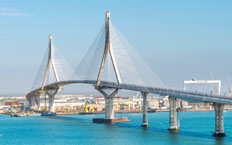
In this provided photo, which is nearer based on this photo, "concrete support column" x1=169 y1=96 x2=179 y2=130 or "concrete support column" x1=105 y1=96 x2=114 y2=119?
"concrete support column" x1=169 y1=96 x2=179 y2=130

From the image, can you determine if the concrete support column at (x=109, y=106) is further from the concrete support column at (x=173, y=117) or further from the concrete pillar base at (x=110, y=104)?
the concrete support column at (x=173, y=117)

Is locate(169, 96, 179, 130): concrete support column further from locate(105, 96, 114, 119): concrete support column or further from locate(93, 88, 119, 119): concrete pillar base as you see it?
locate(105, 96, 114, 119): concrete support column

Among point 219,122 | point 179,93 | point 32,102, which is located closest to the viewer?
point 219,122

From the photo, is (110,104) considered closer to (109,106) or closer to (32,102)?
(109,106)

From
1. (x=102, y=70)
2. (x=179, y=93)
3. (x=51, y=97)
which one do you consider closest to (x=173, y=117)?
(x=179, y=93)

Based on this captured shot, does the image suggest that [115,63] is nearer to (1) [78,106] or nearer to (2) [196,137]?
(2) [196,137]

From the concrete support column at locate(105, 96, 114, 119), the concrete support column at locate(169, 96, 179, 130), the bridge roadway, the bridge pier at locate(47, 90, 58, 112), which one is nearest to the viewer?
the bridge roadway

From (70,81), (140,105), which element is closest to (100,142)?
(70,81)

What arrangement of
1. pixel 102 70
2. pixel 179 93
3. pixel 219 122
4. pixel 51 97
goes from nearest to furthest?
pixel 219 122 → pixel 179 93 → pixel 102 70 → pixel 51 97

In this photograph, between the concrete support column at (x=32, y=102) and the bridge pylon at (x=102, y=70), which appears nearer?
the bridge pylon at (x=102, y=70)

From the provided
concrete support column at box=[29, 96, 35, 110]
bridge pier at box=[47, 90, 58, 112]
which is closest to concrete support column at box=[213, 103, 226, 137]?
bridge pier at box=[47, 90, 58, 112]

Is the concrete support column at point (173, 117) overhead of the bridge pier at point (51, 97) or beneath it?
beneath

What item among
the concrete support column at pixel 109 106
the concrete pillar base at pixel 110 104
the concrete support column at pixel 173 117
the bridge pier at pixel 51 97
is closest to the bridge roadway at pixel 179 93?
the concrete support column at pixel 173 117
